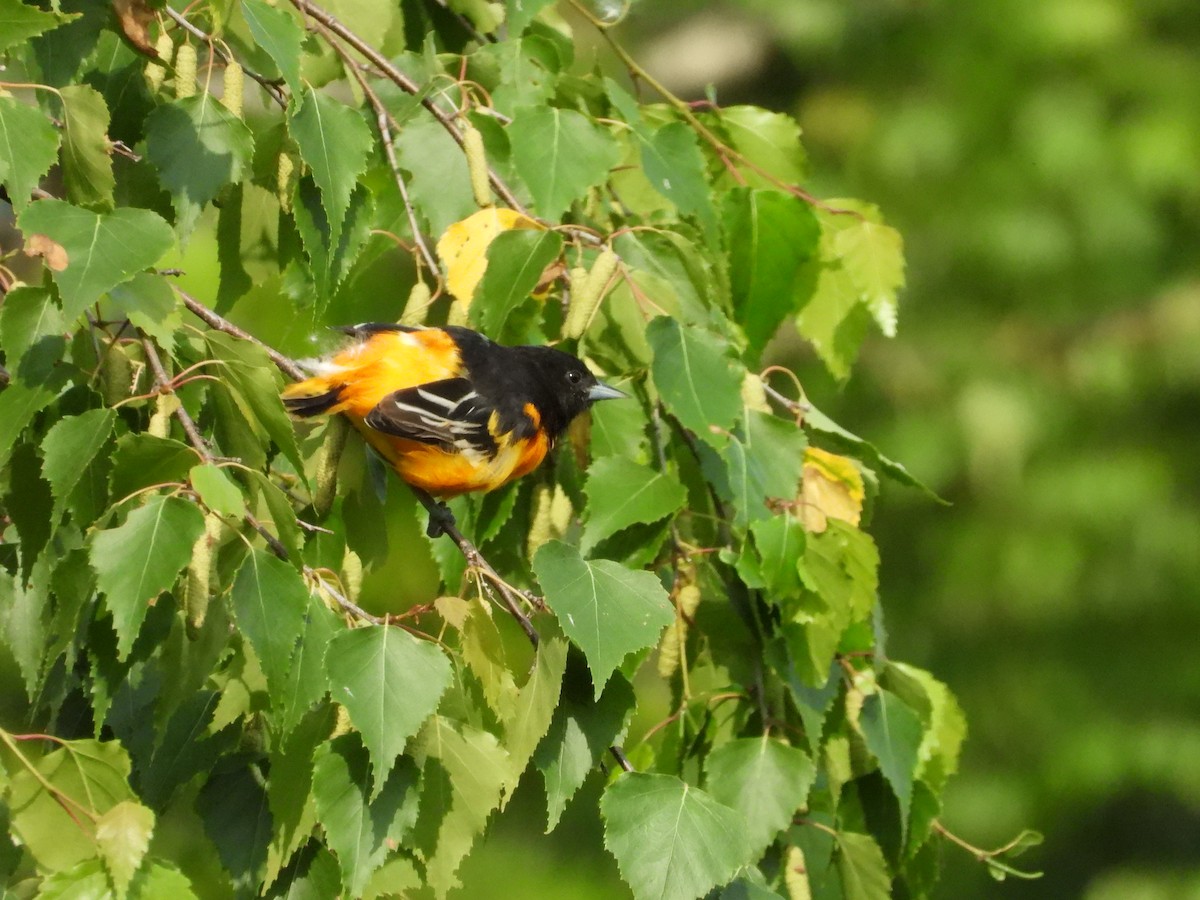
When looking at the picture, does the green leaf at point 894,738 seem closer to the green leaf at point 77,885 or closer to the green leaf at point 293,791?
the green leaf at point 293,791

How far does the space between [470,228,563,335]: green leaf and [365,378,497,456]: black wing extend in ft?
1.81

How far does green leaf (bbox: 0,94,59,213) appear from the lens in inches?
72.6

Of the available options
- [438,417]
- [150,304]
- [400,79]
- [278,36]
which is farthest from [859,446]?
[150,304]

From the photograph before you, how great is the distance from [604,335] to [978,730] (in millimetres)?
7106

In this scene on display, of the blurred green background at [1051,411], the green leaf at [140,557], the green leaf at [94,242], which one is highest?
the green leaf at [94,242]

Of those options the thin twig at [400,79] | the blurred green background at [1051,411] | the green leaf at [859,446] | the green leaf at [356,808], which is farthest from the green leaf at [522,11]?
the blurred green background at [1051,411]

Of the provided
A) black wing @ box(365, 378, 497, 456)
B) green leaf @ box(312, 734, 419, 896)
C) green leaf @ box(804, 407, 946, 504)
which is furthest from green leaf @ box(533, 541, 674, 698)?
black wing @ box(365, 378, 497, 456)

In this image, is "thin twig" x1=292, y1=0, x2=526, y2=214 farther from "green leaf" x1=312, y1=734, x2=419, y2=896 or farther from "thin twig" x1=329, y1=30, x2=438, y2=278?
"green leaf" x1=312, y1=734, x2=419, y2=896

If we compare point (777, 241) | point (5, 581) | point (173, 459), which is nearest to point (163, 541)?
point (173, 459)

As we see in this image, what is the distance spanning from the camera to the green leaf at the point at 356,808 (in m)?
1.81

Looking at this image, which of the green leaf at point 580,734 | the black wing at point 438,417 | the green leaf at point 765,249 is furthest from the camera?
the black wing at point 438,417

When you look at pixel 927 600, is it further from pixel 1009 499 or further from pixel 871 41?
pixel 871 41

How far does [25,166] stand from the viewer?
72.8 inches

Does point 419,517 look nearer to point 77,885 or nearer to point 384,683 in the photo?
point 384,683
